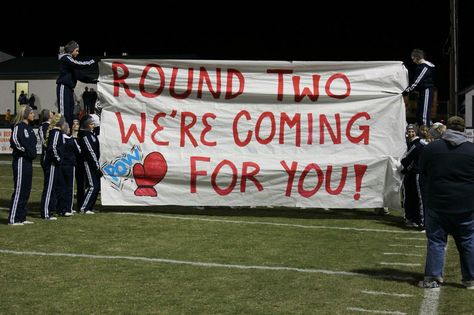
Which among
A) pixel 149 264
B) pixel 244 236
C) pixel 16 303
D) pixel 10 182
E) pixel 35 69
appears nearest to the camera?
pixel 16 303

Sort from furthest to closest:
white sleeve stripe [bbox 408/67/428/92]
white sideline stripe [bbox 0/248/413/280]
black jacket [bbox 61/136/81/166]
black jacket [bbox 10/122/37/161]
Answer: black jacket [bbox 61/136/81/166], white sleeve stripe [bbox 408/67/428/92], black jacket [bbox 10/122/37/161], white sideline stripe [bbox 0/248/413/280]

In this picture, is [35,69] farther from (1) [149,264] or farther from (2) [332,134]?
(1) [149,264]

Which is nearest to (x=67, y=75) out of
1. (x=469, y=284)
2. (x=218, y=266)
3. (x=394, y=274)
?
(x=218, y=266)

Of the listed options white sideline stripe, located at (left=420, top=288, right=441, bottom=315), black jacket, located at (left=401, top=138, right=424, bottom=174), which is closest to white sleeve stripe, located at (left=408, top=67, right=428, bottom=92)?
black jacket, located at (left=401, top=138, right=424, bottom=174)

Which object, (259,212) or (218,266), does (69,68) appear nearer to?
(259,212)

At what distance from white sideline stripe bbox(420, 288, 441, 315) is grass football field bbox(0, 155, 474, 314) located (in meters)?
0.01

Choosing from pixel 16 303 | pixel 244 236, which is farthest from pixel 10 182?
pixel 16 303

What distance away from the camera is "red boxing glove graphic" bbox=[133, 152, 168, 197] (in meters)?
12.0

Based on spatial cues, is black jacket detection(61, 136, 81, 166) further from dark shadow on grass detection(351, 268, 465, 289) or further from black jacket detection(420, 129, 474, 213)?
black jacket detection(420, 129, 474, 213)

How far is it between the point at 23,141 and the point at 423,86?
6356mm

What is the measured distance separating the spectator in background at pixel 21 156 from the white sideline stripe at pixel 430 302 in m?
6.25

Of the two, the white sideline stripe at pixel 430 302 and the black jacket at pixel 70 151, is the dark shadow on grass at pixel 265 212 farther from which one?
the white sideline stripe at pixel 430 302

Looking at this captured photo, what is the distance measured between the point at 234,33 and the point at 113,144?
3229cm

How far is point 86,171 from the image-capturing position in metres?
12.3
